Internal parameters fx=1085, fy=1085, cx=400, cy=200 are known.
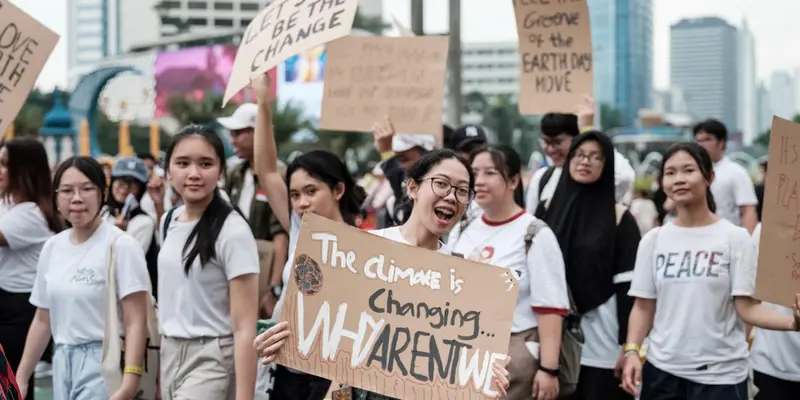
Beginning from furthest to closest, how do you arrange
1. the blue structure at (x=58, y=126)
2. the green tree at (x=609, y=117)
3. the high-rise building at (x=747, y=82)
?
1. the high-rise building at (x=747, y=82)
2. the green tree at (x=609, y=117)
3. the blue structure at (x=58, y=126)

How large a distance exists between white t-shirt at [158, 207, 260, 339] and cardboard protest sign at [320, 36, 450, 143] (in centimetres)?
222

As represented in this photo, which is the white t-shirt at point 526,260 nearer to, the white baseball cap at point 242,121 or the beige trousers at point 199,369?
the beige trousers at point 199,369

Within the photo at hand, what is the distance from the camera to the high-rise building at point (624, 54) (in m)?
115

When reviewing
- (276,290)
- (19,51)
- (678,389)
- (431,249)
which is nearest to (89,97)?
(276,290)

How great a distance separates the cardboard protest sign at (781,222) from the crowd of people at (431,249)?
0.33ft

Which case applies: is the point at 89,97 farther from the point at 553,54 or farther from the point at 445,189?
the point at 445,189

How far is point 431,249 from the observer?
371 centimetres

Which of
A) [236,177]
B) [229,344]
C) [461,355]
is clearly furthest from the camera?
[236,177]

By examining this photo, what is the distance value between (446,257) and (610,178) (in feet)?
7.55

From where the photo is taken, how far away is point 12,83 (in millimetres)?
5320

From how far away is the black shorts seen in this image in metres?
4.80

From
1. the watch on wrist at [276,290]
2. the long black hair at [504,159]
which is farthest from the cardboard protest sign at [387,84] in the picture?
the watch on wrist at [276,290]

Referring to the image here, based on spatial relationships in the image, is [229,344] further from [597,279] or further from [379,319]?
[597,279]

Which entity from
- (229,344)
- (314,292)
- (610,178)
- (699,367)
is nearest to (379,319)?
(314,292)
